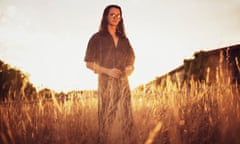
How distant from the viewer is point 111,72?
91.3 inches

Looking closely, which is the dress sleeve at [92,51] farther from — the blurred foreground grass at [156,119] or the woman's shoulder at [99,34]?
the blurred foreground grass at [156,119]

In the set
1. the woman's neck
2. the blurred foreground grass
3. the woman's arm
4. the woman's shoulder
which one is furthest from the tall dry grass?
the woman's neck

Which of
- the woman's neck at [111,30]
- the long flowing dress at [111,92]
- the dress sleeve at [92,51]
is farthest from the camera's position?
the woman's neck at [111,30]

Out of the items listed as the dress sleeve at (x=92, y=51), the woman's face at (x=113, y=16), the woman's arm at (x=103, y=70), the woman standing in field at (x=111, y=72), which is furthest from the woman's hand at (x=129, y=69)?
the woman's face at (x=113, y=16)

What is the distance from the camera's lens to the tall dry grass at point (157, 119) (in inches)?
93.3

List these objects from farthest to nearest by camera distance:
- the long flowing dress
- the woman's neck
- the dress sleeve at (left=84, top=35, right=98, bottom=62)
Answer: the woman's neck → the dress sleeve at (left=84, top=35, right=98, bottom=62) → the long flowing dress

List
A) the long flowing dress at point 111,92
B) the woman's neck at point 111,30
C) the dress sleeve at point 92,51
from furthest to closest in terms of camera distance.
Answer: the woman's neck at point 111,30 < the dress sleeve at point 92,51 < the long flowing dress at point 111,92

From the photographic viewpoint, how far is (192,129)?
249 centimetres

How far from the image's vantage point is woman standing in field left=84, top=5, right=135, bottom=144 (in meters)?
2.34

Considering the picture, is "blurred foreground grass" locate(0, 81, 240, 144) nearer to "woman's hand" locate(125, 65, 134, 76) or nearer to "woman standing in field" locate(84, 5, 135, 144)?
"woman standing in field" locate(84, 5, 135, 144)

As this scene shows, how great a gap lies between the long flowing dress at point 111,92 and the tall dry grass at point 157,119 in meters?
0.19

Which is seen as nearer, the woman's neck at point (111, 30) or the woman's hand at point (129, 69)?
the woman's hand at point (129, 69)

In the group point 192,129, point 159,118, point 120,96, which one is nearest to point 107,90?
point 120,96

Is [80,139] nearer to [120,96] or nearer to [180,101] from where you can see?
[120,96]
